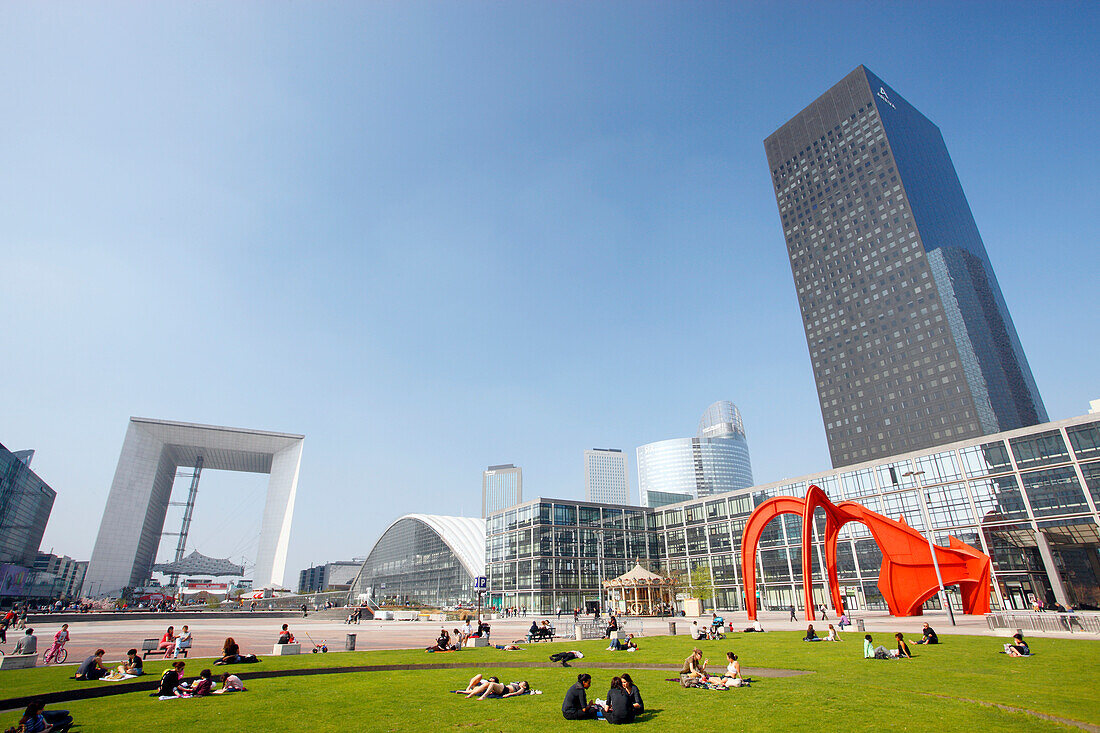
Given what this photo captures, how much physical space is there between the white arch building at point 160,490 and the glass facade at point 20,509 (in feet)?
48.7

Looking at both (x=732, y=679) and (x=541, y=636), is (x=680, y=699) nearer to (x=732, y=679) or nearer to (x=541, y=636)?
(x=732, y=679)

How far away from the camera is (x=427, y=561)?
10806 centimetres

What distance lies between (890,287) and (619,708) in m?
136

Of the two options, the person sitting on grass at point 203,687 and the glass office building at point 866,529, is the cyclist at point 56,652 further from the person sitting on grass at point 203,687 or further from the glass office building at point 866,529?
the glass office building at point 866,529

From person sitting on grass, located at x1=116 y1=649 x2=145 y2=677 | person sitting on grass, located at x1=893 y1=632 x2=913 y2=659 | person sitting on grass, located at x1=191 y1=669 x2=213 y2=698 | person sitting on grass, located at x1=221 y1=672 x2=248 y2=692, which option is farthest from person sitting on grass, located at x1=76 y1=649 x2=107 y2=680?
person sitting on grass, located at x1=893 y1=632 x2=913 y2=659

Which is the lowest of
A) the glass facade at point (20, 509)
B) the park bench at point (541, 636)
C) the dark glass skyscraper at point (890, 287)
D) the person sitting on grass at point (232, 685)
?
the park bench at point (541, 636)

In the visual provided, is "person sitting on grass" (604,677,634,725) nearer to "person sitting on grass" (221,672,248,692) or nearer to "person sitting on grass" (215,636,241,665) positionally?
"person sitting on grass" (221,672,248,692)

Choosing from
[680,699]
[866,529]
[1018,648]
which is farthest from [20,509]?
[1018,648]

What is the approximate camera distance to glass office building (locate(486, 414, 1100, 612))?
51.6m

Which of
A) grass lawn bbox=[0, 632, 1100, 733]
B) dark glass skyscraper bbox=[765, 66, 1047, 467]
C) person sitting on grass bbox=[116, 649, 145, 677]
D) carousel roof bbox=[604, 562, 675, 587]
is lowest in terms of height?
grass lawn bbox=[0, 632, 1100, 733]

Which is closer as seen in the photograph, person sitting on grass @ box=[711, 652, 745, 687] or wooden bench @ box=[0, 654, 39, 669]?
person sitting on grass @ box=[711, 652, 745, 687]

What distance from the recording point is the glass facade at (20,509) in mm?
88812

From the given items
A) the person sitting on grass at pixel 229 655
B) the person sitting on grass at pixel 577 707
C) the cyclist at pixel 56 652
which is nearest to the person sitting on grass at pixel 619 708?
the person sitting on grass at pixel 577 707

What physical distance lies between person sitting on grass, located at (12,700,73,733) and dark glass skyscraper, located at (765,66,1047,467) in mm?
130027
